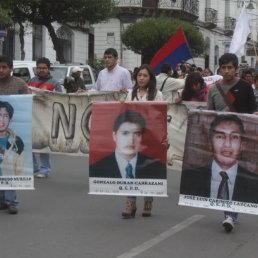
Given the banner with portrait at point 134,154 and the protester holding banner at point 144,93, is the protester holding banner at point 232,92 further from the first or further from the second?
the protester holding banner at point 144,93

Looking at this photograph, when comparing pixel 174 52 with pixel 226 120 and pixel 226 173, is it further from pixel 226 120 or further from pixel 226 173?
pixel 226 173

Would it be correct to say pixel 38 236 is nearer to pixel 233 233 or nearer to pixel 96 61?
pixel 233 233

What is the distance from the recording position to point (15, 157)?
713 cm

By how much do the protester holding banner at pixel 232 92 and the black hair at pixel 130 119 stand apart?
802mm

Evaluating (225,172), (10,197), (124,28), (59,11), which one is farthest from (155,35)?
(225,172)

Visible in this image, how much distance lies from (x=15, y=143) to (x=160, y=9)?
37666mm

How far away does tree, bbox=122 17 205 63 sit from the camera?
3540 centimetres

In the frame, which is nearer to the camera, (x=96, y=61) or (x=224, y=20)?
(x=96, y=61)

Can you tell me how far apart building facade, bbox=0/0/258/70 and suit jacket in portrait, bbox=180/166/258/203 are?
19897 millimetres

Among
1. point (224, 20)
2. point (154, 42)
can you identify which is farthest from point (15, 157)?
point (224, 20)

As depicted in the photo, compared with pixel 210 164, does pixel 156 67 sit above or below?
above

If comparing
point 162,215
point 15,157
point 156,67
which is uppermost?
point 156,67

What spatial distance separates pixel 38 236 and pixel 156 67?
7005mm

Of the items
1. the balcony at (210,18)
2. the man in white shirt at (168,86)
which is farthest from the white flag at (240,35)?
the balcony at (210,18)
